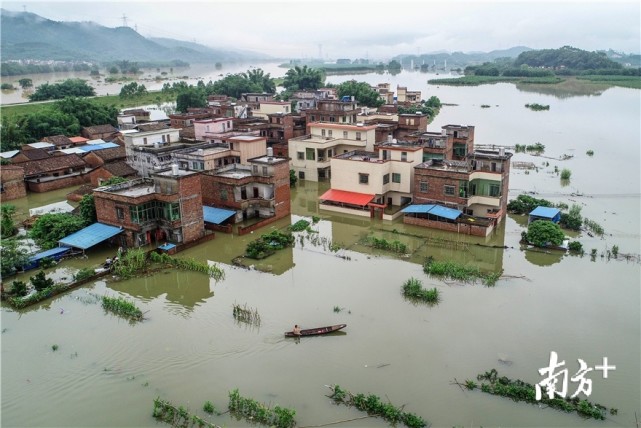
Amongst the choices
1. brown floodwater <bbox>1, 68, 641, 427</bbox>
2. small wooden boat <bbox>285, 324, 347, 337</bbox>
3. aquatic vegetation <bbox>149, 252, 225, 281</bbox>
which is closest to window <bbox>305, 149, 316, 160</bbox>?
brown floodwater <bbox>1, 68, 641, 427</bbox>

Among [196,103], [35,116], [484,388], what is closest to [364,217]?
[484,388]

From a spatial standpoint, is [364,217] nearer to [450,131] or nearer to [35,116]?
[450,131]

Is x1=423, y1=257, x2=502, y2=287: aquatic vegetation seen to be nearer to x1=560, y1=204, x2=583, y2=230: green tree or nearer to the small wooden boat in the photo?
the small wooden boat

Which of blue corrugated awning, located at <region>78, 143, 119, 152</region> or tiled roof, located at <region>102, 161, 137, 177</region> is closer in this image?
tiled roof, located at <region>102, 161, 137, 177</region>

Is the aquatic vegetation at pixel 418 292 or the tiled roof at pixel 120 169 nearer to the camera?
the aquatic vegetation at pixel 418 292

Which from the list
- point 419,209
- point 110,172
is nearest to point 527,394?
point 419,209

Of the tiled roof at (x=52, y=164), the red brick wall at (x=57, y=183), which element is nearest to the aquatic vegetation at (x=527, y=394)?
the red brick wall at (x=57, y=183)

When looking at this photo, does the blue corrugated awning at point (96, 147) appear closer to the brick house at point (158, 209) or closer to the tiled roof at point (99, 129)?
the tiled roof at point (99, 129)
